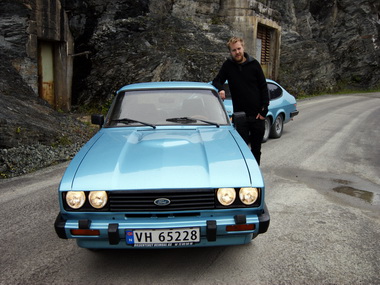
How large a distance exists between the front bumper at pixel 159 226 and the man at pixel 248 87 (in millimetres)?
2100

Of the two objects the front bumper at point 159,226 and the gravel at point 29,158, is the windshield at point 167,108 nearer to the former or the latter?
the front bumper at point 159,226

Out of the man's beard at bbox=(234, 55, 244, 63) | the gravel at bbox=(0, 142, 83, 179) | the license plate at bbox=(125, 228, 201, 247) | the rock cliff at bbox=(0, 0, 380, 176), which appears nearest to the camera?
the license plate at bbox=(125, 228, 201, 247)

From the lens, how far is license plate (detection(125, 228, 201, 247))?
2.58m

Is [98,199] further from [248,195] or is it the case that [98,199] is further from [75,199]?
[248,195]

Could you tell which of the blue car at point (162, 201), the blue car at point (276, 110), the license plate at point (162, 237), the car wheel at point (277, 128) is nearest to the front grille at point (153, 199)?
the blue car at point (162, 201)

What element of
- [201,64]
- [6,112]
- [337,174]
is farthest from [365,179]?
[201,64]

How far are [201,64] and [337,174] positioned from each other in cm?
1103

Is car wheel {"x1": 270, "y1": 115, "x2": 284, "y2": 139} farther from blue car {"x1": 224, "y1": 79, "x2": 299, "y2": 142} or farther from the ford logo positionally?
the ford logo

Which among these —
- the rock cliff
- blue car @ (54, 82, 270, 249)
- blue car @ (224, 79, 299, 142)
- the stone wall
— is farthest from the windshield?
blue car @ (224, 79, 299, 142)

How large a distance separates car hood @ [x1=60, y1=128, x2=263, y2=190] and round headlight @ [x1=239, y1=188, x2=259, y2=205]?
47 mm

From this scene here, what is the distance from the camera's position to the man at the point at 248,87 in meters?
4.52

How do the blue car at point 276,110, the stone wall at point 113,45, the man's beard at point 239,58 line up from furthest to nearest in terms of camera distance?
the stone wall at point 113,45 < the blue car at point 276,110 < the man's beard at point 239,58

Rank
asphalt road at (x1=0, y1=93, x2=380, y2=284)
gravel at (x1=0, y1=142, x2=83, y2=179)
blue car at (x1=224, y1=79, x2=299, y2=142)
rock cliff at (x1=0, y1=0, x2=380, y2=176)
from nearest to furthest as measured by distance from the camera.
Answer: asphalt road at (x1=0, y1=93, x2=380, y2=284)
gravel at (x1=0, y1=142, x2=83, y2=179)
rock cliff at (x1=0, y1=0, x2=380, y2=176)
blue car at (x1=224, y1=79, x2=299, y2=142)

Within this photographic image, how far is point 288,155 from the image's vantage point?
23.7 ft
